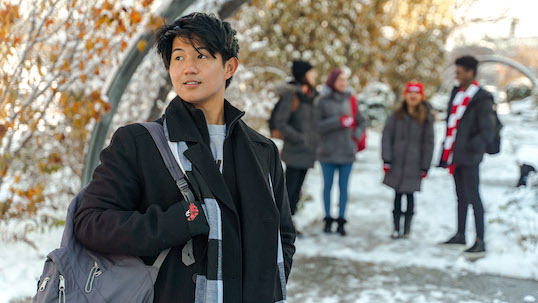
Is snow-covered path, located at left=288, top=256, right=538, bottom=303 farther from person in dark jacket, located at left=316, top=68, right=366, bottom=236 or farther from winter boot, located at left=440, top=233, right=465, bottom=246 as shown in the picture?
person in dark jacket, located at left=316, top=68, right=366, bottom=236

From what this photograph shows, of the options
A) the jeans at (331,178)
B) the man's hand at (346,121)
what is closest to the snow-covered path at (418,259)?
the jeans at (331,178)

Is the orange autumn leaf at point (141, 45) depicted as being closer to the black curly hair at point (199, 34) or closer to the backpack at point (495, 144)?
the black curly hair at point (199, 34)

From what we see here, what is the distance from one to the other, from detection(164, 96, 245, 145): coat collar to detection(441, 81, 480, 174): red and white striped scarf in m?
3.97

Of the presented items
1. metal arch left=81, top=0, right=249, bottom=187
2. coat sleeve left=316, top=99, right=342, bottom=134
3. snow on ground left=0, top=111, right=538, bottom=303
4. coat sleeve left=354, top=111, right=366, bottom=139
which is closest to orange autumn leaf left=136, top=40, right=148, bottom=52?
metal arch left=81, top=0, right=249, bottom=187

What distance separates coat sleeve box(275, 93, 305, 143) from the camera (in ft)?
18.0

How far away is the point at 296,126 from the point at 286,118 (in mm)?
178

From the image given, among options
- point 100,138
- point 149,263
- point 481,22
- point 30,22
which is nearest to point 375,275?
point 100,138

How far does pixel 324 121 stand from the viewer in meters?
5.96

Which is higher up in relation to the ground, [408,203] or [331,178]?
[331,178]

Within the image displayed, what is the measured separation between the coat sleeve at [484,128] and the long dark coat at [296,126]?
1.68 meters

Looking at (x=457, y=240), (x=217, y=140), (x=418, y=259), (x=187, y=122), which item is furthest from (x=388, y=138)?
(x=187, y=122)

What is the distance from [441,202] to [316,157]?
9.69 ft

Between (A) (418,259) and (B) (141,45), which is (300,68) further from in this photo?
(A) (418,259)

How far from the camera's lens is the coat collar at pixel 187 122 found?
1690mm
